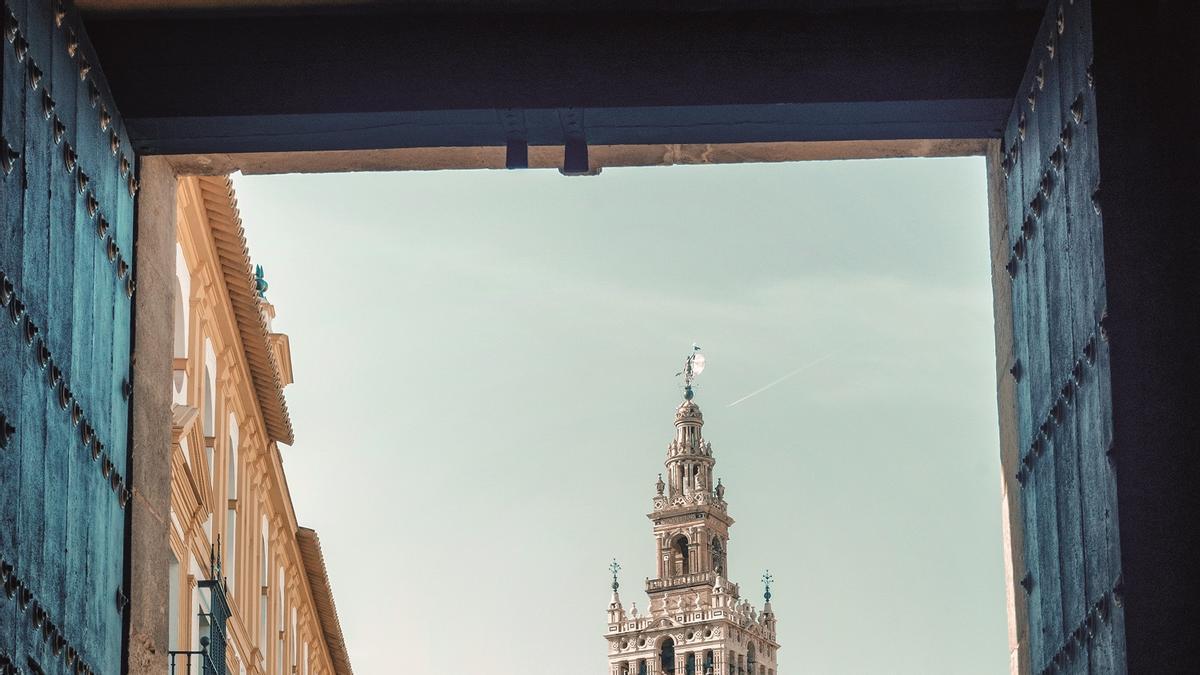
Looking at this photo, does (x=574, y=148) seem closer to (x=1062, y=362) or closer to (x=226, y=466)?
(x=1062, y=362)

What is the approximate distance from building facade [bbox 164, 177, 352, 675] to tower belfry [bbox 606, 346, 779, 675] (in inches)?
3260

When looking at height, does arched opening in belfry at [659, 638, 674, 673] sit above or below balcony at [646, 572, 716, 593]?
below

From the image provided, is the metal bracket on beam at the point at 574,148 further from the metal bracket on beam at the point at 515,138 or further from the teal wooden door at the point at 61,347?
the teal wooden door at the point at 61,347

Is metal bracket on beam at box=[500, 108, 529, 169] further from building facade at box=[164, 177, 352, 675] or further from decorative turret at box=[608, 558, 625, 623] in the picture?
decorative turret at box=[608, 558, 625, 623]

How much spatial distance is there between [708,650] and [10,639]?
109 metres

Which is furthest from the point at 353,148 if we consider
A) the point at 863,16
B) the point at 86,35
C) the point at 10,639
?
the point at 10,639

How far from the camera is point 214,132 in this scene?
30.2 ft

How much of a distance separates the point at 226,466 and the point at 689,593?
93.8 meters

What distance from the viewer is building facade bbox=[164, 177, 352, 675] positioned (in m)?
19.2

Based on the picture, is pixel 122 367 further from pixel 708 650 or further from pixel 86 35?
pixel 708 650

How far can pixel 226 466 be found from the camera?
23.4m

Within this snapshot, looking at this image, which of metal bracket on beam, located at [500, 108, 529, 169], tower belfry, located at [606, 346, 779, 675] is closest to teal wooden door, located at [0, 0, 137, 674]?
metal bracket on beam, located at [500, 108, 529, 169]

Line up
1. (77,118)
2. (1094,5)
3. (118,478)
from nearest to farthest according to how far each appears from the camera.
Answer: (1094,5)
(77,118)
(118,478)

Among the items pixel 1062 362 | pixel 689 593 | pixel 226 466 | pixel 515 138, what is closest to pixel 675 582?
pixel 689 593
